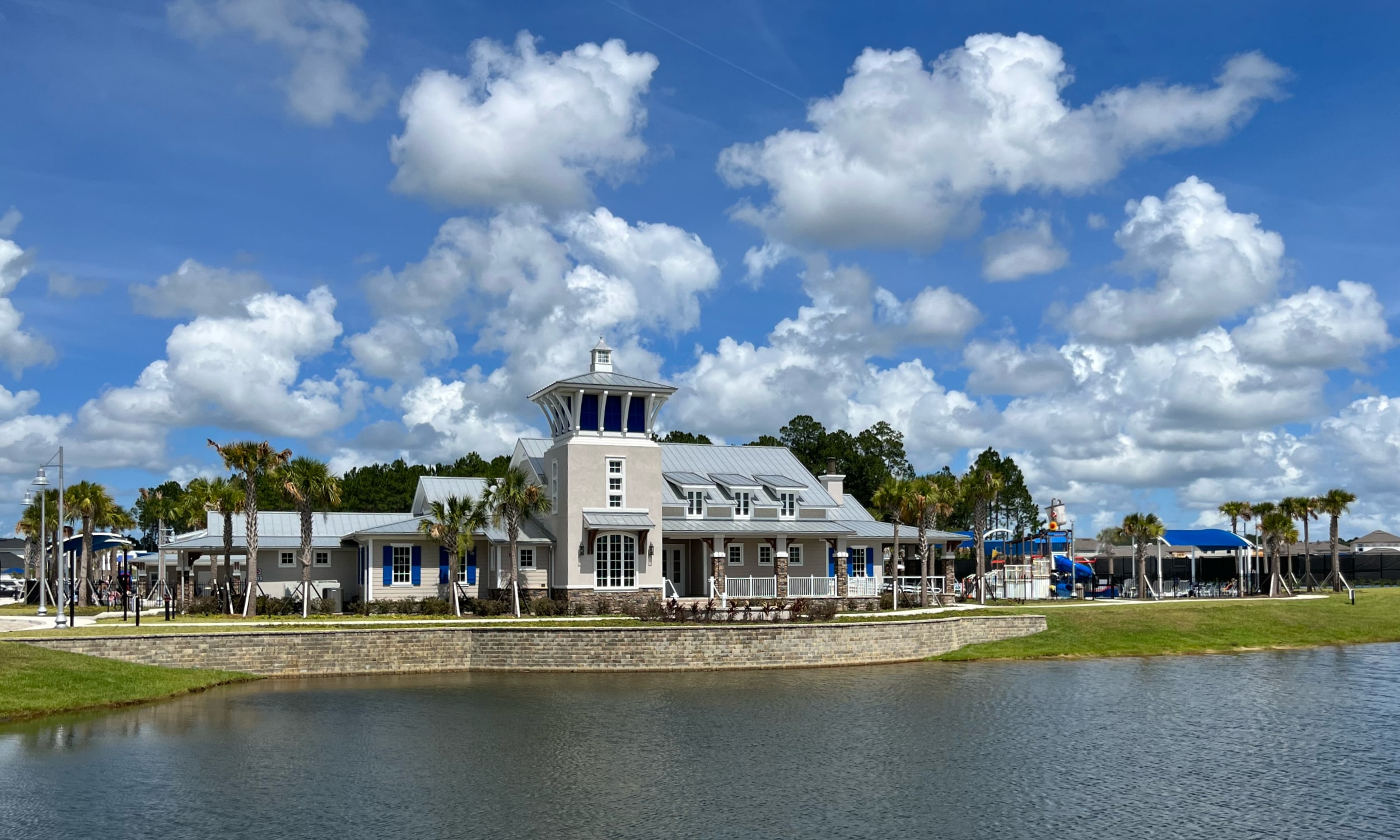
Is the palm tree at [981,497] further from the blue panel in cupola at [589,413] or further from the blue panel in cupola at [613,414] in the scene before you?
the blue panel in cupola at [589,413]

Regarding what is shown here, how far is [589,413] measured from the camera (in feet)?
168

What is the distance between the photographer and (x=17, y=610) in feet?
182

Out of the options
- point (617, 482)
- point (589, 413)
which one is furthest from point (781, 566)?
point (589, 413)

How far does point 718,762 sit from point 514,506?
25989 millimetres

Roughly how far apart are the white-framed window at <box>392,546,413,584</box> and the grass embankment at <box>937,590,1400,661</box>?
23080 millimetres

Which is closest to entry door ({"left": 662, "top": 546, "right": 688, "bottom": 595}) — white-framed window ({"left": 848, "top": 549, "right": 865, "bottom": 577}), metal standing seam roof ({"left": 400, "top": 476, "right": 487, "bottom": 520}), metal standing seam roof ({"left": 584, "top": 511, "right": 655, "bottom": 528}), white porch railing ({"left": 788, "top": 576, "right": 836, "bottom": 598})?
metal standing seam roof ({"left": 584, "top": 511, "right": 655, "bottom": 528})

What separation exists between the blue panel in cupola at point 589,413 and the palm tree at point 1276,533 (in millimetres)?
38508

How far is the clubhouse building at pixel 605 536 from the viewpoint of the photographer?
50.3 m

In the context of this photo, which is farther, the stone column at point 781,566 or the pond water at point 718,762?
the stone column at point 781,566

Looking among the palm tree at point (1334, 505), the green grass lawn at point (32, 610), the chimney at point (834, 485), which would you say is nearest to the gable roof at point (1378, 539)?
the palm tree at point (1334, 505)

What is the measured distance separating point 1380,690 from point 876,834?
2308 cm

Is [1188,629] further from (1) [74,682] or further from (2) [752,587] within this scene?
(1) [74,682]

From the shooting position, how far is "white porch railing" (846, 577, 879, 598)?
5491 cm

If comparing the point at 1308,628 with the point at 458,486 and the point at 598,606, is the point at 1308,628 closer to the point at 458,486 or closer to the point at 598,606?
the point at 598,606
